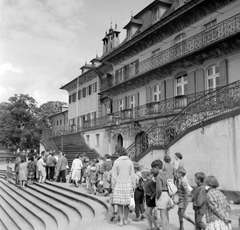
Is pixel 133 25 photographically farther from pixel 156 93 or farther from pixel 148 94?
pixel 156 93

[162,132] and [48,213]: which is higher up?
[162,132]

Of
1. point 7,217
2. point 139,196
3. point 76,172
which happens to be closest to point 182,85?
point 76,172

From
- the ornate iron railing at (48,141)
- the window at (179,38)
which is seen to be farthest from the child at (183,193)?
the ornate iron railing at (48,141)

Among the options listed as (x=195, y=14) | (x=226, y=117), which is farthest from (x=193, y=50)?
(x=226, y=117)

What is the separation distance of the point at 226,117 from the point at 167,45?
446 inches

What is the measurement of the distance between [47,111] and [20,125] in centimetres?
1106

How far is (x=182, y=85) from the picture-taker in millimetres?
18500

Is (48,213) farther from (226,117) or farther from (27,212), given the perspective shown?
(226,117)

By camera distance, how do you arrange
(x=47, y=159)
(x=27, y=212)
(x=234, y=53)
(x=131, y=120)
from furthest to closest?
(x=131, y=120) → (x=47, y=159) → (x=234, y=53) → (x=27, y=212)

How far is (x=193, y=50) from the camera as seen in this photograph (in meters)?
16.8

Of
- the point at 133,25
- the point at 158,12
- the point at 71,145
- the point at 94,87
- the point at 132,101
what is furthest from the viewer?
the point at 94,87

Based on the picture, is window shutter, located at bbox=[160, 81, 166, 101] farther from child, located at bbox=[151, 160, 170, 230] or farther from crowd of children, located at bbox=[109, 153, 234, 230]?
child, located at bbox=[151, 160, 170, 230]

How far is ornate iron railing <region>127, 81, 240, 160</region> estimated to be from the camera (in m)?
10.7

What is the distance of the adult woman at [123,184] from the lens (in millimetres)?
6930
